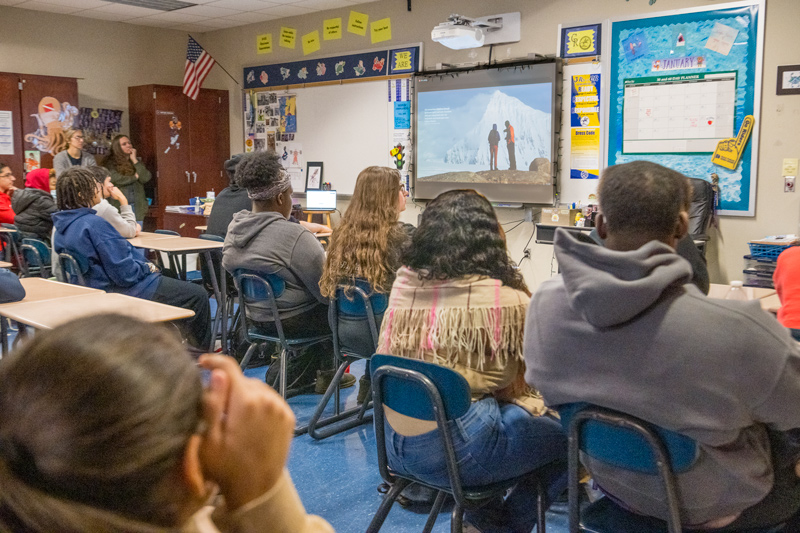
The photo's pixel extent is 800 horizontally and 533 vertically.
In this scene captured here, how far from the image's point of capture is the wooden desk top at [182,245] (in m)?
4.25

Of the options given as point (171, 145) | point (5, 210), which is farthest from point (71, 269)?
point (171, 145)

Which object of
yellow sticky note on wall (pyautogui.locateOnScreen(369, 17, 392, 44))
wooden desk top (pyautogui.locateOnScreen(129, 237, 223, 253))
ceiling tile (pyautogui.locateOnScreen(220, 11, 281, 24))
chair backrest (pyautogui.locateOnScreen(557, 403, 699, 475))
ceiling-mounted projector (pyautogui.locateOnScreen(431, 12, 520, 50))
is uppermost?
ceiling tile (pyautogui.locateOnScreen(220, 11, 281, 24))

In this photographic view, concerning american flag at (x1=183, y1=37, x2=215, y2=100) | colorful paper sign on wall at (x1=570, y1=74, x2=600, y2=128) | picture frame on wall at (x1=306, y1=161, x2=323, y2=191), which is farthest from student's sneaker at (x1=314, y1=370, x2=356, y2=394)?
american flag at (x1=183, y1=37, x2=215, y2=100)

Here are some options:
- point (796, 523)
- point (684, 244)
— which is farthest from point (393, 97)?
point (796, 523)

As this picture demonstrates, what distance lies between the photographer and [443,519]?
248cm

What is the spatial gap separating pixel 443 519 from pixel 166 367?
6.96 feet

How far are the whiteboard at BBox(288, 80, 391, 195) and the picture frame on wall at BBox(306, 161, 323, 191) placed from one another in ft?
0.20

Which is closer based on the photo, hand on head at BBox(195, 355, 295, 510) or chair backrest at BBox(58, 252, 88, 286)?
hand on head at BBox(195, 355, 295, 510)

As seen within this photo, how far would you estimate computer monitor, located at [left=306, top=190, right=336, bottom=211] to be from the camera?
6.86 meters

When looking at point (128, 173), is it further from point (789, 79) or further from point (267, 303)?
point (789, 79)

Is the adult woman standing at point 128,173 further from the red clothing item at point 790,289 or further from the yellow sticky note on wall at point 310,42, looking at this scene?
the red clothing item at point 790,289

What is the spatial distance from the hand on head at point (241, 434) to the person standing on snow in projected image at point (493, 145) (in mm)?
5718

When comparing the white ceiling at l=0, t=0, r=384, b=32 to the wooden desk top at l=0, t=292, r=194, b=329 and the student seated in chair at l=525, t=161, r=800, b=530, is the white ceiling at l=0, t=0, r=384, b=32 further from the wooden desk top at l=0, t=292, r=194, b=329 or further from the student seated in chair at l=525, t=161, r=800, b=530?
the student seated in chair at l=525, t=161, r=800, b=530

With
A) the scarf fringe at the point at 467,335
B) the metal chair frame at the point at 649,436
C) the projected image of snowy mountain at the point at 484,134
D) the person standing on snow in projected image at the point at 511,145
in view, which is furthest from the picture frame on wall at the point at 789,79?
the metal chair frame at the point at 649,436
